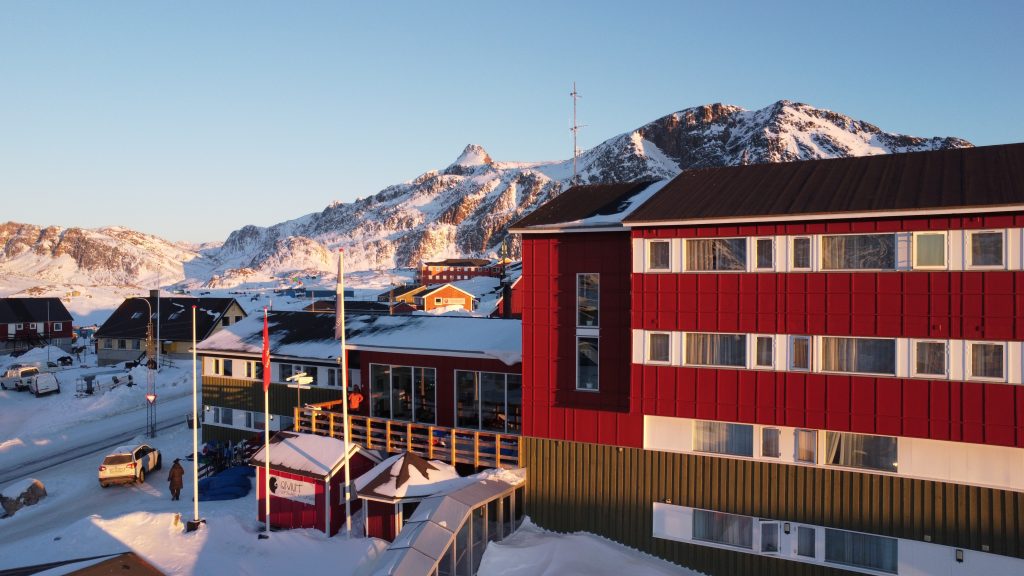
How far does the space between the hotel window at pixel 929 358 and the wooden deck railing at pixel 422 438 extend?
1133 cm

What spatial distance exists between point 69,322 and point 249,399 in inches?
2632

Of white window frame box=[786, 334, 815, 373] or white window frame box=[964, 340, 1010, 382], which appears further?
white window frame box=[786, 334, 815, 373]

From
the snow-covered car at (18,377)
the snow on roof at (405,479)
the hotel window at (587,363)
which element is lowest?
the snow-covered car at (18,377)

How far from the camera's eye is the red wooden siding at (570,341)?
19.3 metres

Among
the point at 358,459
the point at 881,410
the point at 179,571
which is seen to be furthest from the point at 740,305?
the point at 179,571

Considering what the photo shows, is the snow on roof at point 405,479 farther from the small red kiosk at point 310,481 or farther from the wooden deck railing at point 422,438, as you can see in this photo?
the small red kiosk at point 310,481

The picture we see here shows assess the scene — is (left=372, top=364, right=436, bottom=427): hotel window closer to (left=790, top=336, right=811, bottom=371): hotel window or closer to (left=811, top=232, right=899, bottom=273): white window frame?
(left=790, top=336, right=811, bottom=371): hotel window

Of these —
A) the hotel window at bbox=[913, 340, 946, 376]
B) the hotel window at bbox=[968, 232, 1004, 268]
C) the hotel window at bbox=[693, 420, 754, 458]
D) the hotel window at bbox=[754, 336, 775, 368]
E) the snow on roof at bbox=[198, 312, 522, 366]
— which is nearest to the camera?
the hotel window at bbox=[968, 232, 1004, 268]

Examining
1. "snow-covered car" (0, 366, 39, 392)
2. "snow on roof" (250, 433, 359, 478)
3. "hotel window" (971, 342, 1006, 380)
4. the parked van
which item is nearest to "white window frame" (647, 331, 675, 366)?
"hotel window" (971, 342, 1006, 380)

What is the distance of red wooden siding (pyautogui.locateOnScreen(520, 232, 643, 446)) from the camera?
19.3 m

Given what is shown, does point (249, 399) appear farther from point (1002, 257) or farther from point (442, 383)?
point (1002, 257)

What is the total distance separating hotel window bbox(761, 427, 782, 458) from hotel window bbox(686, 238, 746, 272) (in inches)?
174

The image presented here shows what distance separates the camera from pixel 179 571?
62.0 feet

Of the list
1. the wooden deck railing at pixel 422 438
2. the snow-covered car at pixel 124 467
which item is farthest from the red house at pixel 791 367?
the snow-covered car at pixel 124 467
